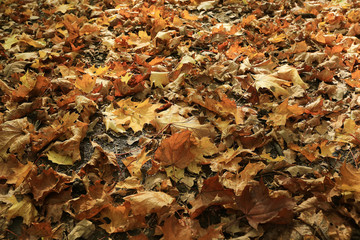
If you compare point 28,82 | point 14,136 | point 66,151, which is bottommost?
point 66,151

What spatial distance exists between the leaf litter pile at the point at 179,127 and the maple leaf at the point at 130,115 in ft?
0.04

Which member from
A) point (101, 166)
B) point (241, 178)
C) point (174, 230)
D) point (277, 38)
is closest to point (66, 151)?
point (101, 166)

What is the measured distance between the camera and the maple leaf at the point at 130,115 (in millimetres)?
1919

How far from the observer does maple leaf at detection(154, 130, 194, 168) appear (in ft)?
5.06

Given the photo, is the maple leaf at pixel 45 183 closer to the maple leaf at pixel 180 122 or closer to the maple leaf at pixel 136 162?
the maple leaf at pixel 136 162

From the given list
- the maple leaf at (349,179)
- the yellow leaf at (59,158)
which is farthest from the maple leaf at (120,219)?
the maple leaf at (349,179)

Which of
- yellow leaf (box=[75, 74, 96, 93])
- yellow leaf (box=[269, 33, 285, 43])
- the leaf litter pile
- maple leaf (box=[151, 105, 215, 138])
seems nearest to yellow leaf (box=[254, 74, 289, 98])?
the leaf litter pile

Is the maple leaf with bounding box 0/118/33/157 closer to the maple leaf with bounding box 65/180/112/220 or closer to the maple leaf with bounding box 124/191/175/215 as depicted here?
the maple leaf with bounding box 65/180/112/220

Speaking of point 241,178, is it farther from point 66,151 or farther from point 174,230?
point 66,151

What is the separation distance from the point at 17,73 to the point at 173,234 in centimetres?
217

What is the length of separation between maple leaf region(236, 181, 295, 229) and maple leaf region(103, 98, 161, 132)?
0.93 meters

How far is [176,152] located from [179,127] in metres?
0.29

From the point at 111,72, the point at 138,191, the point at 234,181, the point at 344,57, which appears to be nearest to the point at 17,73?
the point at 111,72

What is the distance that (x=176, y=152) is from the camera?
157cm
